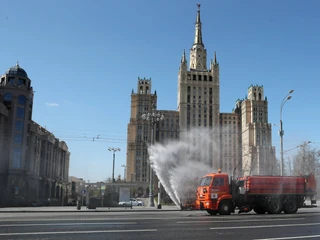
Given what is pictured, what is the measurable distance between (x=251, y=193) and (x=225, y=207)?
2443 mm

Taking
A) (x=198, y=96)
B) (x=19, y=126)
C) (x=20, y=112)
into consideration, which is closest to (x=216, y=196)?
(x=19, y=126)

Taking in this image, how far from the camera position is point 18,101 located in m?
59.9

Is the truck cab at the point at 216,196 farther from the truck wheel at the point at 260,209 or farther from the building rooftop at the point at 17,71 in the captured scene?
the building rooftop at the point at 17,71

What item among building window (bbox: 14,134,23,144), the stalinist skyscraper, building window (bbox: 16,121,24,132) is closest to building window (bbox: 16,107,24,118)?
building window (bbox: 16,121,24,132)

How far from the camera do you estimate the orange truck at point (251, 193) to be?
2214 cm

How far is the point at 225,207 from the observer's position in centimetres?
2206

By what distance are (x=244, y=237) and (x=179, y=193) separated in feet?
58.0

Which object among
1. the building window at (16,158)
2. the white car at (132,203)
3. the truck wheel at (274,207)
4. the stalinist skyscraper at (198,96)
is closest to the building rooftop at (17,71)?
the building window at (16,158)

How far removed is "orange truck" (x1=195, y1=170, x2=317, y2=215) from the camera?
22.1 metres

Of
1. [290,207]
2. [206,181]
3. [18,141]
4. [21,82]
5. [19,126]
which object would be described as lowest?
[290,207]

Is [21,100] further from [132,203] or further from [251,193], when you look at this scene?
[251,193]

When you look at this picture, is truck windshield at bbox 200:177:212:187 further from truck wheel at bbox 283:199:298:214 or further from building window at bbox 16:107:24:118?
building window at bbox 16:107:24:118

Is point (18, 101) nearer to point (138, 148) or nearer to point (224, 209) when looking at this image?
point (224, 209)

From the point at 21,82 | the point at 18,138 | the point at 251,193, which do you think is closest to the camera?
the point at 251,193
